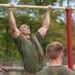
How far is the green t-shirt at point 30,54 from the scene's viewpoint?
5.51 meters

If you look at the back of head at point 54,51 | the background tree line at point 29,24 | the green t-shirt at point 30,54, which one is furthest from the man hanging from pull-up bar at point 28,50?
the background tree line at point 29,24

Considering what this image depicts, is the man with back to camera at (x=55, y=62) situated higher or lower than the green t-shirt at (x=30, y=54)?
higher

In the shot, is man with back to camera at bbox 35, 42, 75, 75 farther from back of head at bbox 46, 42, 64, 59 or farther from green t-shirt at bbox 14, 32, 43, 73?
green t-shirt at bbox 14, 32, 43, 73

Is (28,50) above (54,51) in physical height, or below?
below

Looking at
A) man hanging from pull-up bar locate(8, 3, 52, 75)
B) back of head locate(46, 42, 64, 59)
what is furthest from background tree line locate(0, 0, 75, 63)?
back of head locate(46, 42, 64, 59)

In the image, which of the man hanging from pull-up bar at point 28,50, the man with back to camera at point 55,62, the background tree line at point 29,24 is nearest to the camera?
the man with back to camera at point 55,62

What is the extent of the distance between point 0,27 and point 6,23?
1.35 feet

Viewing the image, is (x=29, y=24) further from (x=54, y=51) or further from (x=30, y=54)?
(x=54, y=51)

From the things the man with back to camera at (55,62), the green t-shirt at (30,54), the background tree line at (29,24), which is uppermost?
the man with back to camera at (55,62)

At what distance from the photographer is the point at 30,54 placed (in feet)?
18.1

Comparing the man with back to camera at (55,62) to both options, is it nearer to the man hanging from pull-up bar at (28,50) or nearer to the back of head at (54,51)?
the back of head at (54,51)

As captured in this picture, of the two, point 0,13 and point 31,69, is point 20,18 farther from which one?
point 31,69

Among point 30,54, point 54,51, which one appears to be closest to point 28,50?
point 30,54

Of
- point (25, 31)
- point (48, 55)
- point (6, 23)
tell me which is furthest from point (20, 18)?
point (48, 55)
